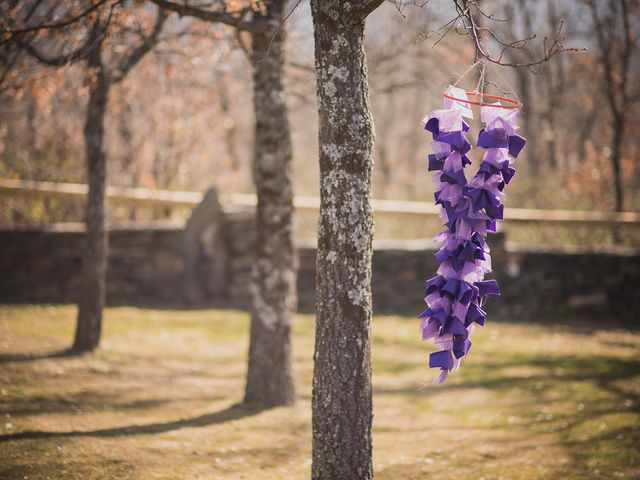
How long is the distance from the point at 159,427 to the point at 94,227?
2389mm

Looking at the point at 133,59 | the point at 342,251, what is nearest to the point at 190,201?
the point at 133,59

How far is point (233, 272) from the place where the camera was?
9875 millimetres

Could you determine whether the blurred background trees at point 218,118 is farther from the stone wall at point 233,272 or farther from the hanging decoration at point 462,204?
the hanging decoration at point 462,204

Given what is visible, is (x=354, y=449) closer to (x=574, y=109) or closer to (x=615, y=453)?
(x=615, y=453)

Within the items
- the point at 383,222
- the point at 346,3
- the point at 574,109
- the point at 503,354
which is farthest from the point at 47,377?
the point at 574,109

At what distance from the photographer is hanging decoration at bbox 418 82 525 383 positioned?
312 cm

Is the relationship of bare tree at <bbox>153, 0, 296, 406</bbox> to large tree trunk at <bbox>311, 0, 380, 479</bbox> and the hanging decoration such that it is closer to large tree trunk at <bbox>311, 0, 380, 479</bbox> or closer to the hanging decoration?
Result: large tree trunk at <bbox>311, 0, 380, 479</bbox>

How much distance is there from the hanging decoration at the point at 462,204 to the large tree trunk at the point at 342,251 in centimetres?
38

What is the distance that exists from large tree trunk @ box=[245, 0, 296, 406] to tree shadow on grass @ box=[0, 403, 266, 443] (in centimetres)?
18

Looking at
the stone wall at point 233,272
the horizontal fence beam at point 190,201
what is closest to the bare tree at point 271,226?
the stone wall at point 233,272

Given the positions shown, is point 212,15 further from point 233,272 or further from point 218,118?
point 218,118

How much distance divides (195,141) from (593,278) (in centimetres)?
894

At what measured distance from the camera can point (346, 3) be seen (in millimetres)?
3168

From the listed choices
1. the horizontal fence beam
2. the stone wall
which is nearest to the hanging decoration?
the stone wall
